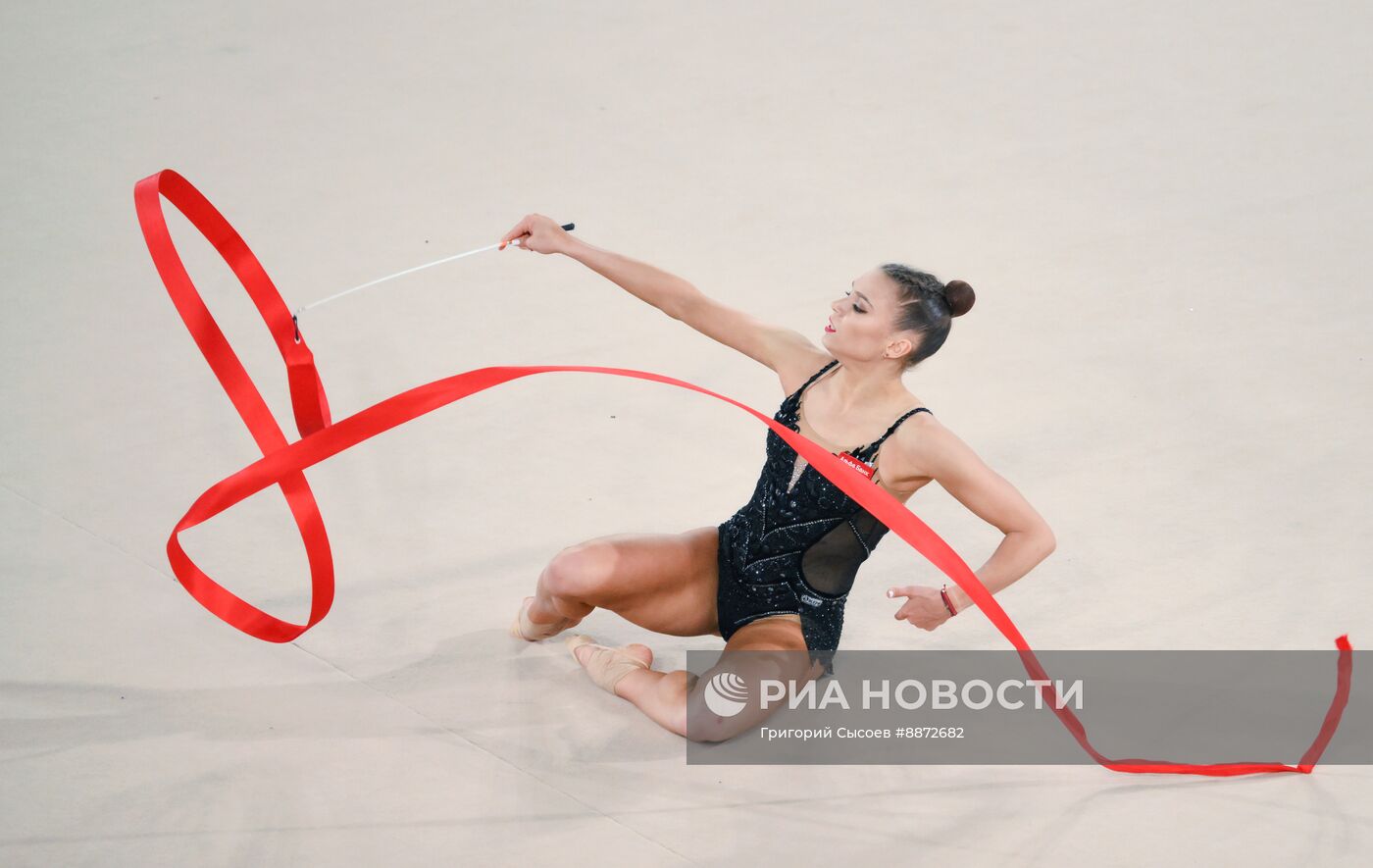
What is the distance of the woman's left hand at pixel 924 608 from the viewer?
2.52 m

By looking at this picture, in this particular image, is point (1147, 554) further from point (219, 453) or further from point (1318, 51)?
point (1318, 51)

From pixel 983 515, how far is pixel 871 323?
373mm

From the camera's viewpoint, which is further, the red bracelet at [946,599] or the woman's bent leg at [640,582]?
the woman's bent leg at [640,582]

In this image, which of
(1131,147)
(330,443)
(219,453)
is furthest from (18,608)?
(1131,147)

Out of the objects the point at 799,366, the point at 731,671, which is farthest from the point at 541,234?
the point at 731,671

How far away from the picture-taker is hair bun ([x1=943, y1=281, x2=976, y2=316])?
2.52 metres

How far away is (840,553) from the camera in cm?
270

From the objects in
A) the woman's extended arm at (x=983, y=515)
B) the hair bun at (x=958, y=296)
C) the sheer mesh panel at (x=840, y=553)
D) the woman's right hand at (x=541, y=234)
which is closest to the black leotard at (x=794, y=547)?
the sheer mesh panel at (x=840, y=553)

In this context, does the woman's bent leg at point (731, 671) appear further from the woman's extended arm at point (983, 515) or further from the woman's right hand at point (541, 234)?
the woman's right hand at point (541, 234)

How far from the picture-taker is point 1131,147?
199 inches

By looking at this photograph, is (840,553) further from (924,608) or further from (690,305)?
(690,305)

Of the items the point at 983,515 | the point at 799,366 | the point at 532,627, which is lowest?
the point at 532,627

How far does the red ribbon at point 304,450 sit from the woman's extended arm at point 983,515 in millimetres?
58

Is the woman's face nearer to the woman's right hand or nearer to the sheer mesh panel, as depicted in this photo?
the sheer mesh panel
